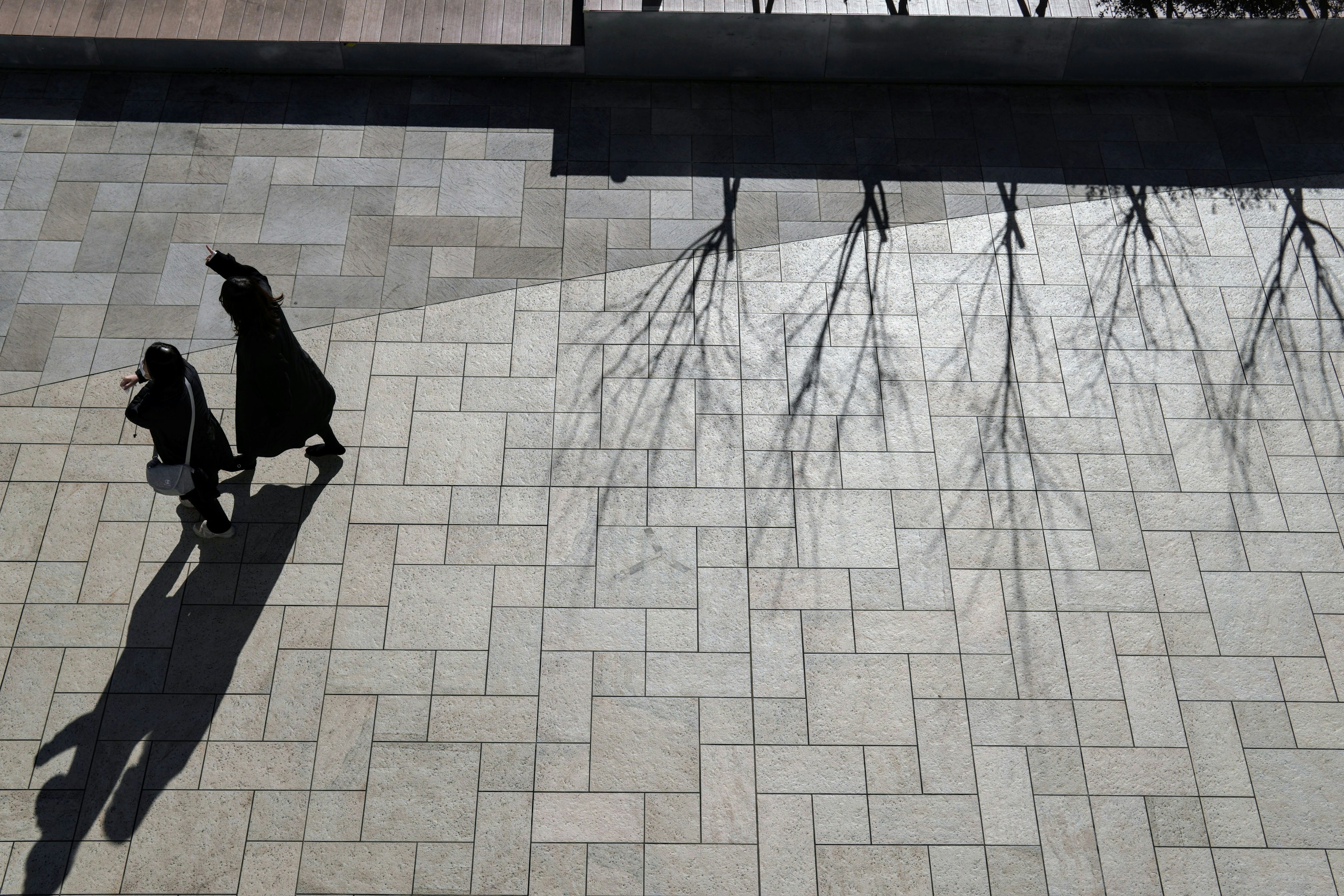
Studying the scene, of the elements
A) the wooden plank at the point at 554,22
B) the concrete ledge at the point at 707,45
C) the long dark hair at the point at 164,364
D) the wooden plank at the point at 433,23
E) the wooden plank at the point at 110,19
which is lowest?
the long dark hair at the point at 164,364

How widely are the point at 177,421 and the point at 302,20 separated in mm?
4693

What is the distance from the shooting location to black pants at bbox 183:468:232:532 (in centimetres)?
614

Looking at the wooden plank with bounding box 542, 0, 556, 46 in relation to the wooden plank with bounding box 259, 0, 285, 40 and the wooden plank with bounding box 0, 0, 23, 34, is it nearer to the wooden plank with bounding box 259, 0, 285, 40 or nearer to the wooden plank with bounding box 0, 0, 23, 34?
the wooden plank with bounding box 259, 0, 285, 40

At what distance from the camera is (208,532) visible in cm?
658

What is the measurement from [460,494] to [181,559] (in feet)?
5.70

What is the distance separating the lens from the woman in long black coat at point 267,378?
18.7 feet

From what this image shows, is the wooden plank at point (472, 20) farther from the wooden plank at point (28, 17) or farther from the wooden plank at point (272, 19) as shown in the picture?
the wooden plank at point (28, 17)

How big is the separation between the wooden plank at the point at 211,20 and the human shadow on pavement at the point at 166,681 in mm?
4176

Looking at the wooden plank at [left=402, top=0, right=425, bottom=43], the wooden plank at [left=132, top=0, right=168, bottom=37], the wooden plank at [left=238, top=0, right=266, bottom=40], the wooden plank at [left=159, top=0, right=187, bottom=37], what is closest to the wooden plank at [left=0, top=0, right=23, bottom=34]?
the wooden plank at [left=132, top=0, right=168, bottom=37]

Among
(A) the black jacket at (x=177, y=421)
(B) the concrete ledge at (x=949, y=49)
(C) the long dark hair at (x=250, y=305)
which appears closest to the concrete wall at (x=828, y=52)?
(B) the concrete ledge at (x=949, y=49)

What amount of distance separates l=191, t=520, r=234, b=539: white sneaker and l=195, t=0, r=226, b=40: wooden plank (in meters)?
4.48

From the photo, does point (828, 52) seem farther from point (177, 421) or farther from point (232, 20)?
point (177, 421)

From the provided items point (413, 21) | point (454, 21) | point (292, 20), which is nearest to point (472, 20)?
point (454, 21)

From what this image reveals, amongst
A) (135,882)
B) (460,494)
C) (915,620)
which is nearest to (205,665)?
(135,882)
